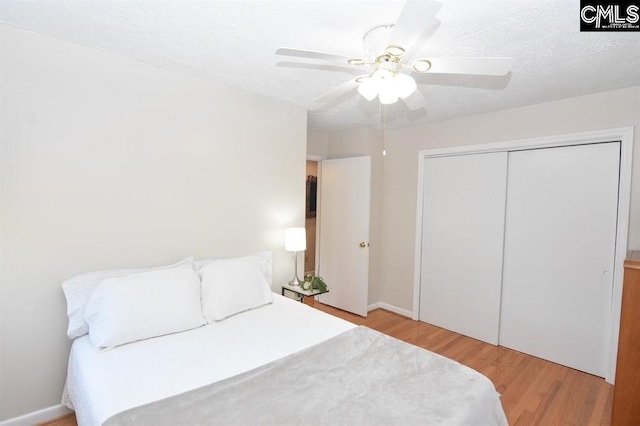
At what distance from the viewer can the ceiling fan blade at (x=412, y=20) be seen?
3.50ft

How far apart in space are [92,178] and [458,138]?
339 cm

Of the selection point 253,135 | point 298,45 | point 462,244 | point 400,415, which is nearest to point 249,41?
point 298,45

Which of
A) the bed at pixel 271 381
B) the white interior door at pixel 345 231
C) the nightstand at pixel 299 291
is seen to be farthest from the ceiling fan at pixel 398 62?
the white interior door at pixel 345 231

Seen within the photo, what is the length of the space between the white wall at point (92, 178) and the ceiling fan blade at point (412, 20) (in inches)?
68.5

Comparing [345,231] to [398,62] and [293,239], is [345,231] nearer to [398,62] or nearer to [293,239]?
[293,239]

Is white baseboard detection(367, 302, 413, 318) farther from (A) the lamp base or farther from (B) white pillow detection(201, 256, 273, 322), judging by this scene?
(B) white pillow detection(201, 256, 273, 322)

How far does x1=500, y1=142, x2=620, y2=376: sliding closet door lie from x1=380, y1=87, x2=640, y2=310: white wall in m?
0.18

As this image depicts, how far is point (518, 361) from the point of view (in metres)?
2.87

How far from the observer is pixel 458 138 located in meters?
3.40

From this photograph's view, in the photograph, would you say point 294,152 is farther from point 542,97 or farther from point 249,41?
point 542,97

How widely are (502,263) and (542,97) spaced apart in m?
1.60

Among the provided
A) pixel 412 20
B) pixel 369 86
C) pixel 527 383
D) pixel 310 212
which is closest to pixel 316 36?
pixel 369 86

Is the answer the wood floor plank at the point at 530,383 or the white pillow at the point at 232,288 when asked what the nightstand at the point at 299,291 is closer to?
the white pillow at the point at 232,288

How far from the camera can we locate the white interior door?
12.4ft
